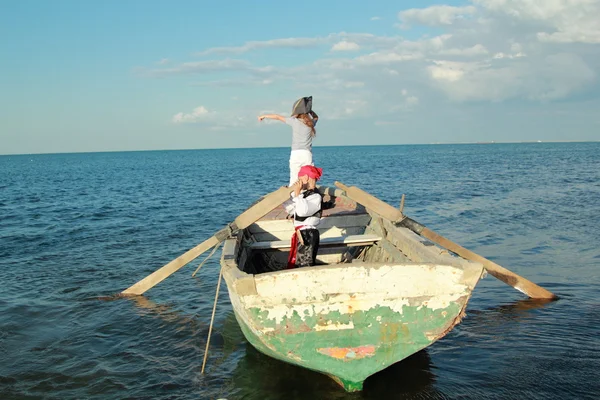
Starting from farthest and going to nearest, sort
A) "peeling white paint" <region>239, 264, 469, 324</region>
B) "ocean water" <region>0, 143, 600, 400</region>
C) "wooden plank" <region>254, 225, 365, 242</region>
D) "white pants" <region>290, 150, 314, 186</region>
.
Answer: "wooden plank" <region>254, 225, 365, 242</region>
"white pants" <region>290, 150, 314, 186</region>
"ocean water" <region>0, 143, 600, 400</region>
"peeling white paint" <region>239, 264, 469, 324</region>

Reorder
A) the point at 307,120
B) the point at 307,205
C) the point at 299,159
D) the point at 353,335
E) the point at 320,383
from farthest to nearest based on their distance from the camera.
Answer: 1. the point at 299,159
2. the point at 307,120
3. the point at 307,205
4. the point at 320,383
5. the point at 353,335

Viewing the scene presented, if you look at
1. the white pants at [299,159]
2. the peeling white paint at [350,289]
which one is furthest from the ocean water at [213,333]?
the white pants at [299,159]

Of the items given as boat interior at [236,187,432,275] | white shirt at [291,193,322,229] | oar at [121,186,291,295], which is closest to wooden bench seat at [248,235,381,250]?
boat interior at [236,187,432,275]

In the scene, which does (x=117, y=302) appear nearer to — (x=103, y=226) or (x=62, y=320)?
(x=62, y=320)

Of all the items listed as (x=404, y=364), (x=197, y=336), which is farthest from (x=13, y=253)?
(x=404, y=364)

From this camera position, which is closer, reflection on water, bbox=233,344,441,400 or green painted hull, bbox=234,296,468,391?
green painted hull, bbox=234,296,468,391

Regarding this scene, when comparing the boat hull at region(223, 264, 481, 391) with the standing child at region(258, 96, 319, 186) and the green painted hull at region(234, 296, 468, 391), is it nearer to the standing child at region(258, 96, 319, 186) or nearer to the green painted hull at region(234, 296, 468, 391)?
A: the green painted hull at region(234, 296, 468, 391)

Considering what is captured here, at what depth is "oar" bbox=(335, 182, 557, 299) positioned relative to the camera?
279 inches

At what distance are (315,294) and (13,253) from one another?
39.8 feet

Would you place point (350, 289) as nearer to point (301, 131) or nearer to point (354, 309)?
point (354, 309)

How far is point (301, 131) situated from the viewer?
25.7 feet

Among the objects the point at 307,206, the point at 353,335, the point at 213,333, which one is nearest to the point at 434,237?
the point at 307,206

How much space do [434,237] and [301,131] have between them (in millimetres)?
2648

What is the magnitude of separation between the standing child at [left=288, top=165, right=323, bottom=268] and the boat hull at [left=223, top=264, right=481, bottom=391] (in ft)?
5.08
